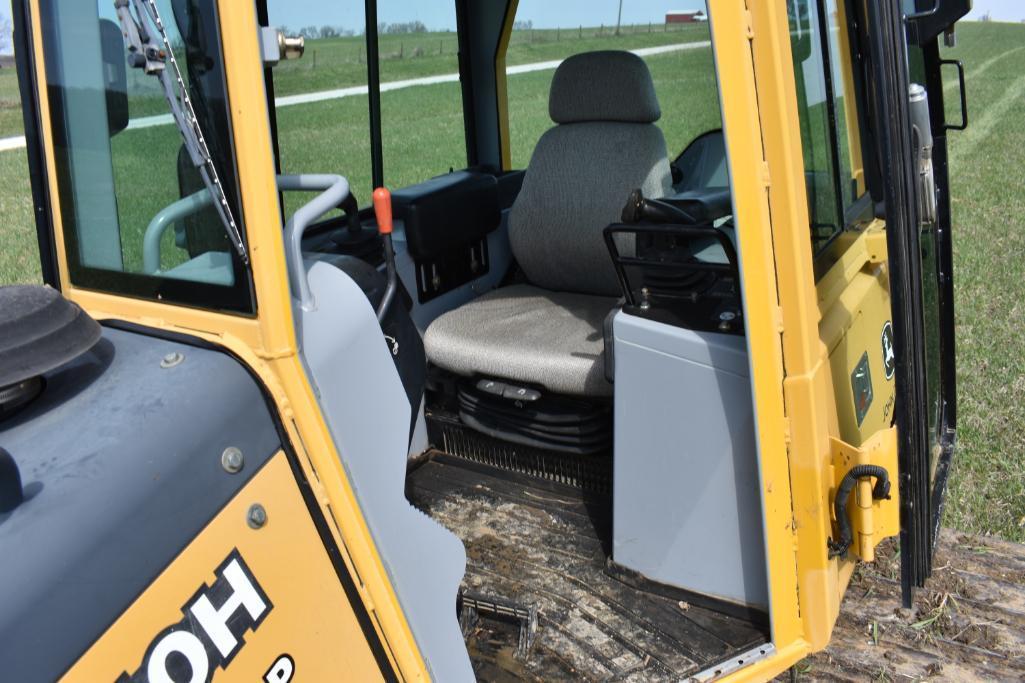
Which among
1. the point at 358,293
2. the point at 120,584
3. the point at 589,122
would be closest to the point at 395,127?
the point at 589,122

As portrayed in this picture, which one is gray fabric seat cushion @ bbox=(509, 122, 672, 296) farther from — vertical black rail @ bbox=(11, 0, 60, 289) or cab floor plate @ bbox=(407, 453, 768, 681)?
vertical black rail @ bbox=(11, 0, 60, 289)

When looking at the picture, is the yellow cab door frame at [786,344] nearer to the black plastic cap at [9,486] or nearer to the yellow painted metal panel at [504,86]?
the black plastic cap at [9,486]

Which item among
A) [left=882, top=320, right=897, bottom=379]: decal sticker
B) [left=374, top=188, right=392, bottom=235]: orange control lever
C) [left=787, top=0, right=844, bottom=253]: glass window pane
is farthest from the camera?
[left=882, top=320, right=897, bottom=379]: decal sticker

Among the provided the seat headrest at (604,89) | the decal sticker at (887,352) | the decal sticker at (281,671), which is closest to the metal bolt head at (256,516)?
the decal sticker at (281,671)

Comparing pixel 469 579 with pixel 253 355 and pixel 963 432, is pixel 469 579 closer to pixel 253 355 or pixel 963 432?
pixel 253 355

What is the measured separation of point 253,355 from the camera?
138cm

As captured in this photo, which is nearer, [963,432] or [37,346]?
[37,346]

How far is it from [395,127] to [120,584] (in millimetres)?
2378

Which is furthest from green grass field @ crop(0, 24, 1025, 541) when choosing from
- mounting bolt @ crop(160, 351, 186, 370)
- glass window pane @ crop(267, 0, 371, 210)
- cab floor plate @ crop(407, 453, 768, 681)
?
cab floor plate @ crop(407, 453, 768, 681)

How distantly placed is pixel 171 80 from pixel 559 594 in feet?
5.19

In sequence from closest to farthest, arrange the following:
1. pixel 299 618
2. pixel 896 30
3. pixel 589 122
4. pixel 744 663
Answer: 1. pixel 299 618
2. pixel 896 30
3. pixel 744 663
4. pixel 589 122

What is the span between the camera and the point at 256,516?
1327 millimetres

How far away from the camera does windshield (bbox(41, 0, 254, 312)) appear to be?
4.59 ft

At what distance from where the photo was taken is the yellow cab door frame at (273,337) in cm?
132
